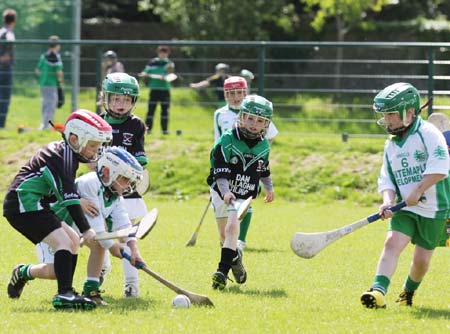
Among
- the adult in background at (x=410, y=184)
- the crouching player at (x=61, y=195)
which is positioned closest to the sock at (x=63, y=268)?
the crouching player at (x=61, y=195)

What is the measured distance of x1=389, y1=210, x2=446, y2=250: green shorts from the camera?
786 cm

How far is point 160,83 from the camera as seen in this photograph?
18562mm

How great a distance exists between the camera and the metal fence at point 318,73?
1670 centimetres

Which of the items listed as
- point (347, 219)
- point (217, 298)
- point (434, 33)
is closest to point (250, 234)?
point (347, 219)

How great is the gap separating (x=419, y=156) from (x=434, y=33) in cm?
2181

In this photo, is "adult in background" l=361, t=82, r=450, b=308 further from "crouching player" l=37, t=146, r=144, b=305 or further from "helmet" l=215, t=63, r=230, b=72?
"helmet" l=215, t=63, r=230, b=72

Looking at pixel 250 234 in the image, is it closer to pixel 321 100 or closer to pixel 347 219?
pixel 347 219

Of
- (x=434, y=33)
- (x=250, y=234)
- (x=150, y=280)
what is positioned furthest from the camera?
(x=434, y=33)

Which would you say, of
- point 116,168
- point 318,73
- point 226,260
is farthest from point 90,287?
point 318,73

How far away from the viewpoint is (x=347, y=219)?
45.4 feet

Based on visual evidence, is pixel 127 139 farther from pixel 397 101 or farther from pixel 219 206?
pixel 397 101

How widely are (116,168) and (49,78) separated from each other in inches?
446

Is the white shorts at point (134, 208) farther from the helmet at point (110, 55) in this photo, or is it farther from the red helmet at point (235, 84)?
the helmet at point (110, 55)

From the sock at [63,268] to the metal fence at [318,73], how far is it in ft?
31.7
